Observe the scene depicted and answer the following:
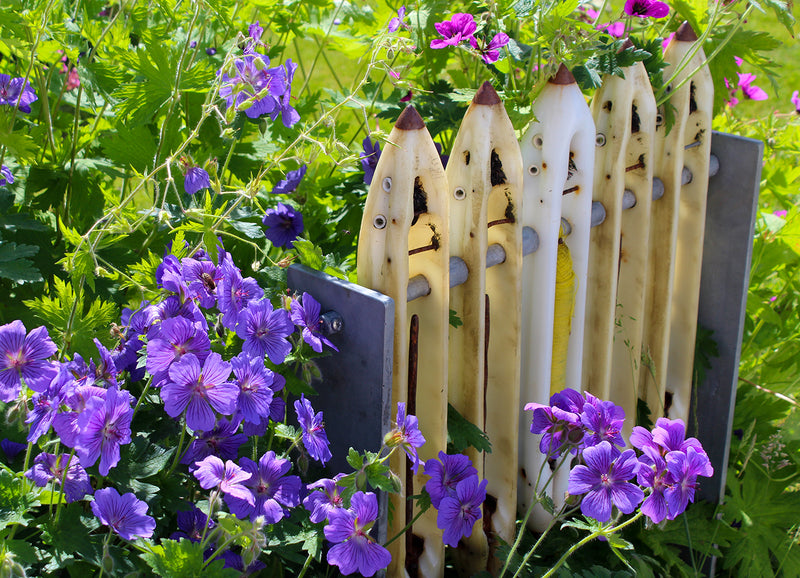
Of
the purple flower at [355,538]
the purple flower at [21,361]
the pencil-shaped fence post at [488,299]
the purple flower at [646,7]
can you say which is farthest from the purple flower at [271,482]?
the purple flower at [646,7]

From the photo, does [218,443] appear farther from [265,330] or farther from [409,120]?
[409,120]

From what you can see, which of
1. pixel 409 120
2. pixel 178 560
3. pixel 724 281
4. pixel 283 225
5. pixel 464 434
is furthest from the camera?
pixel 724 281

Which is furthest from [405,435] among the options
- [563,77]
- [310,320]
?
[563,77]

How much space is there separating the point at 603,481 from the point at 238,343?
68 centimetres

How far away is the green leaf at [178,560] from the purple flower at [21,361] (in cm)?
30

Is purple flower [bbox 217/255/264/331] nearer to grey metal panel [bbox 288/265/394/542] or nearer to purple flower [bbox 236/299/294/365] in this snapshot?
→ purple flower [bbox 236/299/294/365]

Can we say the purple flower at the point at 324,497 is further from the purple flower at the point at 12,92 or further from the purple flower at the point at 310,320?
the purple flower at the point at 12,92

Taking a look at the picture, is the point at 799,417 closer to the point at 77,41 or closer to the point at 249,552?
the point at 249,552

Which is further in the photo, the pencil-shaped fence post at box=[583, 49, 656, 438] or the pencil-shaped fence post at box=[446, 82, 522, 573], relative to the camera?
the pencil-shaped fence post at box=[583, 49, 656, 438]

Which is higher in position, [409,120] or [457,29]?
[457,29]

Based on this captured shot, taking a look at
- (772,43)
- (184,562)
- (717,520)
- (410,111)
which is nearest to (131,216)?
(410,111)

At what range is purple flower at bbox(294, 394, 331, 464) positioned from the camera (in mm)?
1334

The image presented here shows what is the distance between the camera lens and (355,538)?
1.26 metres

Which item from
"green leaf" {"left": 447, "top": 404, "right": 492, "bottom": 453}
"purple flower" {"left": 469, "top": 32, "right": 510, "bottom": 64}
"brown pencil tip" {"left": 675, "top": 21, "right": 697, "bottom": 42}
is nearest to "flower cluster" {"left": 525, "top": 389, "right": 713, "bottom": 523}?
"green leaf" {"left": 447, "top": 404, "right": 492, "bottom": 453}
